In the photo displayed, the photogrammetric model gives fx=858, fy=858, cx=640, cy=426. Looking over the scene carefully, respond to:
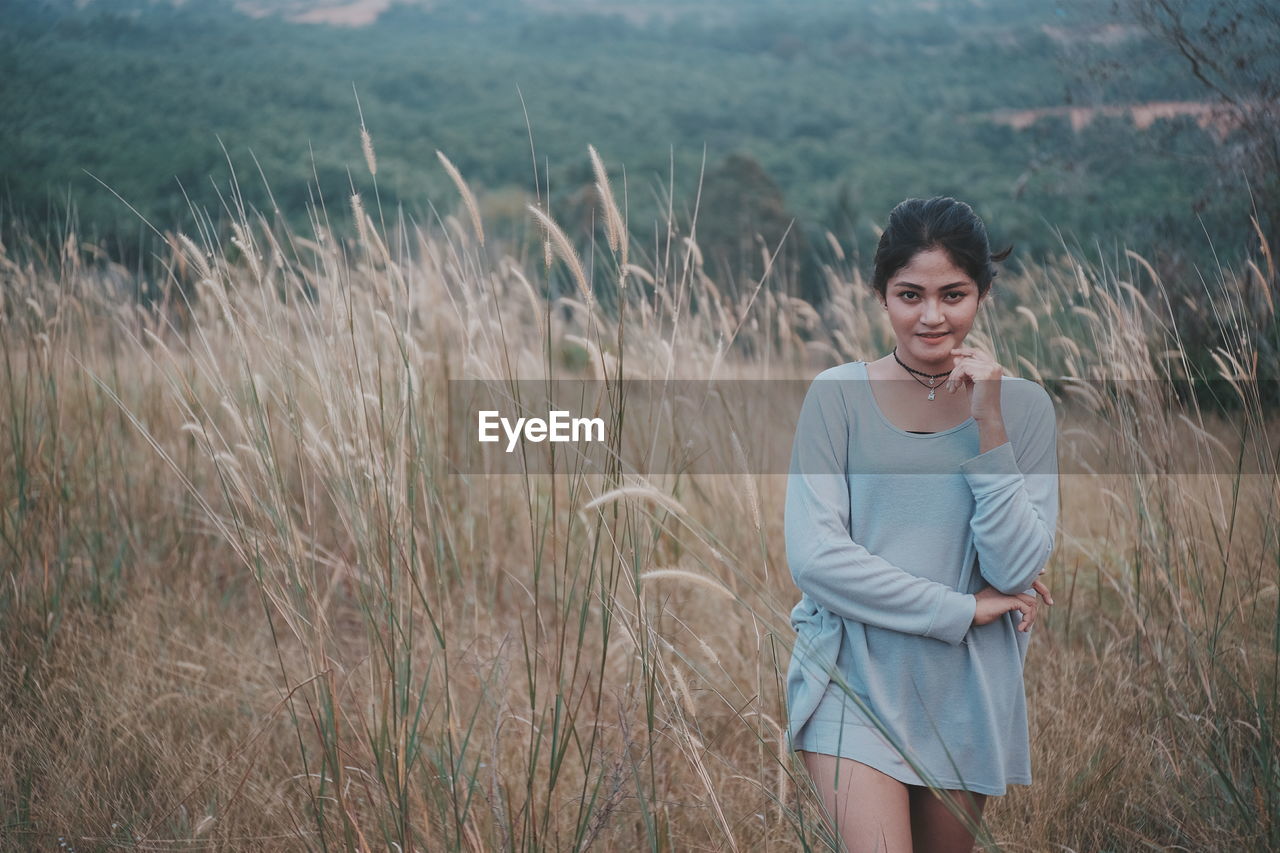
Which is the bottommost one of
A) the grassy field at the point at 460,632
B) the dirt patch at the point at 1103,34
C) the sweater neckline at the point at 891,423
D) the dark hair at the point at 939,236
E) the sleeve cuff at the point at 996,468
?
the grassy field at the point at 460,632

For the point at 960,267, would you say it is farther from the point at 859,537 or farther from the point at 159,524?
the point at 159,524

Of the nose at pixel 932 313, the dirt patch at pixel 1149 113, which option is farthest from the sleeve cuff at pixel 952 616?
the dirt patch at pixel 1149 113

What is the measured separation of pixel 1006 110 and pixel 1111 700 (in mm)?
18401

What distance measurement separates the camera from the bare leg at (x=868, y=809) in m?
1.28

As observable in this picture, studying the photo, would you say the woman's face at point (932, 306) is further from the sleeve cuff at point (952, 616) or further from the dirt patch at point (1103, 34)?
the dirt patch at point (1103, 34)

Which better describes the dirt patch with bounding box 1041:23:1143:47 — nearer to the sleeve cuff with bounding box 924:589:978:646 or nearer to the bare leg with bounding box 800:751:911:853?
the sleeve cuff with bounding box 924:589:978:646

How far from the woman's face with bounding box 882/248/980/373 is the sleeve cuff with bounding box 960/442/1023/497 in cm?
17

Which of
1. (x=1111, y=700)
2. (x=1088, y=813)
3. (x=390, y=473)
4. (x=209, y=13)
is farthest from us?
(x=209, y=13)

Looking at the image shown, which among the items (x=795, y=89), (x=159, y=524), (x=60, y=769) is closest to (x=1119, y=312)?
(x=60, y=769)

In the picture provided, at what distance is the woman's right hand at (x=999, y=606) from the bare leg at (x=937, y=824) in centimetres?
29

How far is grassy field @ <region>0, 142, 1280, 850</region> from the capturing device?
4.73 ft

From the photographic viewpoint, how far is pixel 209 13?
16516mm

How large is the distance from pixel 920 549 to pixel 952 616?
4.7 inches

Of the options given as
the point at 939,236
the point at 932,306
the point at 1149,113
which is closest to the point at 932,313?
the point at 932,306
